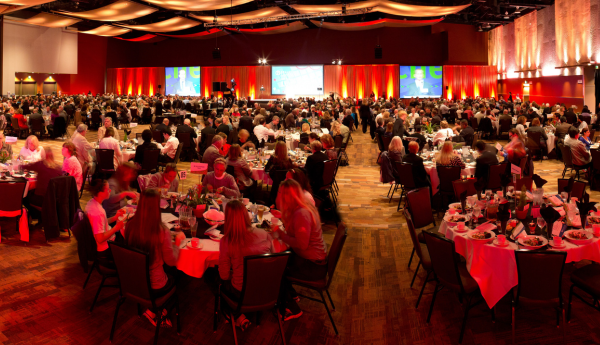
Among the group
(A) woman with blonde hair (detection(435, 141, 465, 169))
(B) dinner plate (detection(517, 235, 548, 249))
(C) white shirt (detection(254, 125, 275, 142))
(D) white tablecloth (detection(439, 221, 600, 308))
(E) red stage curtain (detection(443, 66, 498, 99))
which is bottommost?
(D) white tablecloth (detection(439, 221, 600, 308))

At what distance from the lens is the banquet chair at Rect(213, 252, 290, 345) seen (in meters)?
2.95

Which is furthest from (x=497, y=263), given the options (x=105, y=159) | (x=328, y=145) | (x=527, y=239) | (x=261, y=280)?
(x=105, y=159)

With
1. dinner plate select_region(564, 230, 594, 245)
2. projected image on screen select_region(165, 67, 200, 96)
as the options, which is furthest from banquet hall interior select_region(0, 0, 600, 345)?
projected image on screen select_region(165, 67, 200, 96)

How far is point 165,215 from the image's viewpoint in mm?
4148

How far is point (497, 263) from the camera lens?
3490 mm

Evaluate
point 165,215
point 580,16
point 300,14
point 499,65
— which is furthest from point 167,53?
point 165,215

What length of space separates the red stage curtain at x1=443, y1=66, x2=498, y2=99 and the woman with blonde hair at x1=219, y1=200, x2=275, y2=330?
25.1 m

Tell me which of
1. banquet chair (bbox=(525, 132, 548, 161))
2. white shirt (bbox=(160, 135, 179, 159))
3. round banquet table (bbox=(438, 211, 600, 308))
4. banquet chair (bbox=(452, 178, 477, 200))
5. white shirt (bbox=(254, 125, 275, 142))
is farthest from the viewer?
white shirt (bbox=(254, 125, 275, 142))

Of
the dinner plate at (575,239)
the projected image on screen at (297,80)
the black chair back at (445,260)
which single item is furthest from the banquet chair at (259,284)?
the projected image on screen at (297,80)

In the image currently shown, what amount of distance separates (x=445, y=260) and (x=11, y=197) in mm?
4603

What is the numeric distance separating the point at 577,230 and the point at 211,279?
2967 millimetres

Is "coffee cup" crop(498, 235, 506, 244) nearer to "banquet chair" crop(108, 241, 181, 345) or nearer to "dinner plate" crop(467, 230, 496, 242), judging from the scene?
"dinner plate" crop(467, 230, 496, 242)

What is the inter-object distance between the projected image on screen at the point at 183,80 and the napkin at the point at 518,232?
27.0 metres

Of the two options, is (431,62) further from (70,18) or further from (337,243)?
(337,243)
